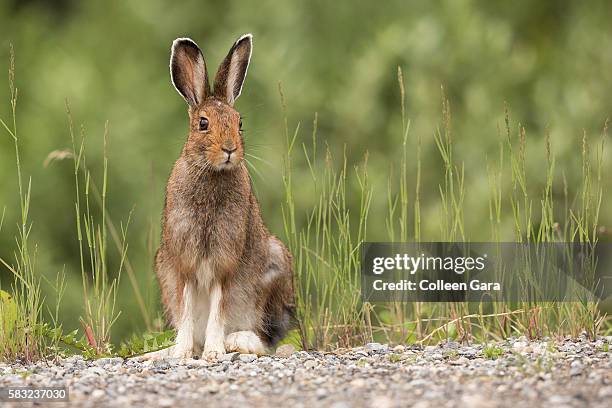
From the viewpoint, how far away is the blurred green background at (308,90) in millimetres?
11969

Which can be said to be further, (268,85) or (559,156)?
(268,85)

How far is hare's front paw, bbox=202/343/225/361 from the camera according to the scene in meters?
7.34

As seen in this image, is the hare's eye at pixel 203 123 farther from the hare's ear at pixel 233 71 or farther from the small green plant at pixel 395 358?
the small green plant at pixel 395 358

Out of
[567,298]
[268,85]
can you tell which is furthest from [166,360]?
[268,85]

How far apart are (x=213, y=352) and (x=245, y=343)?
334 millimetres

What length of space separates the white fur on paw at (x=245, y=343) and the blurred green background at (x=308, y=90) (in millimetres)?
3118

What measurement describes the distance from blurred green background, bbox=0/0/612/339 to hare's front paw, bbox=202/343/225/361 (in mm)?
3466

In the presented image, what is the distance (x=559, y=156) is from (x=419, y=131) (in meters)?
1.42

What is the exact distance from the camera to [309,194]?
11.5 metres

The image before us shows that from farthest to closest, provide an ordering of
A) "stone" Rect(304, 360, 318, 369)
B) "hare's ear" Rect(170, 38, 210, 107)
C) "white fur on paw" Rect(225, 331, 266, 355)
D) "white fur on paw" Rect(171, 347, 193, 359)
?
1. "hare's ear" Rect(170, 38, 210, 107)
2. "white fur on paw" Rect(225, 331, 266, 355)
3. "white fur on paw" Rect(171, 347, 193, 359)
4. "stone" Rect(304, 360, 318, 369)

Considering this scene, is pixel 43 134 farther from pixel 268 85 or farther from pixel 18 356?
pixel 18 356

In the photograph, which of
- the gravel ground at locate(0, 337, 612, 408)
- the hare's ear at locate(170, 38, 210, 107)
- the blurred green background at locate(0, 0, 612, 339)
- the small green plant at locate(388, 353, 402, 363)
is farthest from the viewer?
the blurred green background at locate(0, 0, 612, 339)

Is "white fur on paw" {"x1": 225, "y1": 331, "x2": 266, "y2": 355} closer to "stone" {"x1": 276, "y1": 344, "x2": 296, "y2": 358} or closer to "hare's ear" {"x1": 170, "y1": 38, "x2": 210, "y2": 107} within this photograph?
"stone" {"x1": 276, "y1": 344, "x2": 296, "y2": 358}

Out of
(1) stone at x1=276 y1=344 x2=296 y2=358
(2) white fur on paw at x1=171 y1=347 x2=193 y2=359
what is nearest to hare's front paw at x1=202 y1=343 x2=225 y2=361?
(2) white fur on paw at x1=171 y1=347 x2=193 y2=359
